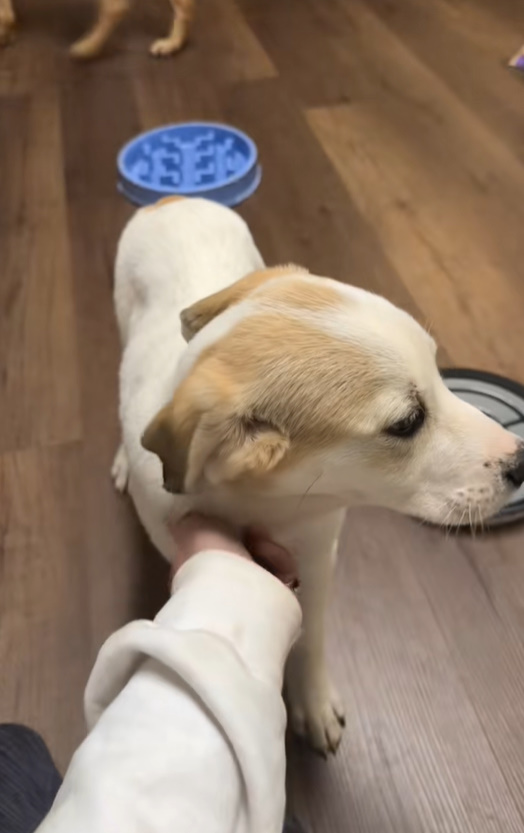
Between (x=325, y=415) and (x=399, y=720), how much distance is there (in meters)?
0.64

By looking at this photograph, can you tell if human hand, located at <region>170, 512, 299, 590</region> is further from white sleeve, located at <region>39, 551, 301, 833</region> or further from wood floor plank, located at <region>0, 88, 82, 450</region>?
wood floor plank, located at <region>0, 88, 82, 450</region>

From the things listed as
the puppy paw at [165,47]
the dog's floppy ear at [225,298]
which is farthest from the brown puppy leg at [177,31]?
the dog's floppy ear at [225,298]

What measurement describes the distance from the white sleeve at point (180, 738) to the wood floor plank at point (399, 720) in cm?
60

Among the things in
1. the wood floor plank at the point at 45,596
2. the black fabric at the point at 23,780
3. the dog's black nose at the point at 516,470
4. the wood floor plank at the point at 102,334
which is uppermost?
the dog's black nose at the point at 516,470

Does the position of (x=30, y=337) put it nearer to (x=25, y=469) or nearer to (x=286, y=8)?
(x=25, y=469)

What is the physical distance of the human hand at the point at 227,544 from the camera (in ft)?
2.92

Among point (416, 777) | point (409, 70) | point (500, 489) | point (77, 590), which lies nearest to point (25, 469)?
point (77, 590)

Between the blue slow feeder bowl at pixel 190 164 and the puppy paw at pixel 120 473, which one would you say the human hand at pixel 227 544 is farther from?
the blue slow feeder bowl at pixel 190 164

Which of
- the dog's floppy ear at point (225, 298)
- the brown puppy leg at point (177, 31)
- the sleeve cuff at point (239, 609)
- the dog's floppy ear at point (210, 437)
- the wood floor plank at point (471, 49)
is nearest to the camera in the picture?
the sleeve cuff at point (239, 609)

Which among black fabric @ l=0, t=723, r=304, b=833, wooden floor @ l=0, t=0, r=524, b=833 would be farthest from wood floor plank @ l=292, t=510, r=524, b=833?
black fabric @ l=0, t=723, r=304, b=833

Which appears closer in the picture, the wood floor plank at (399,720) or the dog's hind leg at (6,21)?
the wood floor plank at (399,720)

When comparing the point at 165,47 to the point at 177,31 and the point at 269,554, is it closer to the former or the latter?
the point at 177,31

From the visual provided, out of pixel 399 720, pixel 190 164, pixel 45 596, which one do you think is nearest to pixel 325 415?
pixel 399 720

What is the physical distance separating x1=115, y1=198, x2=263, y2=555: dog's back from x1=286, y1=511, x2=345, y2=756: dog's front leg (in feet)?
0.70
